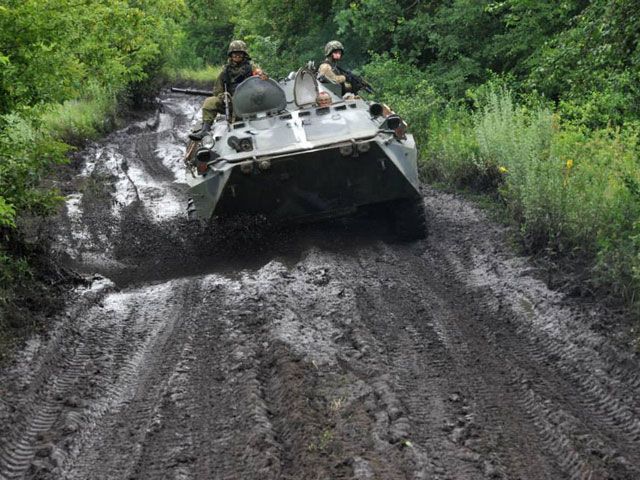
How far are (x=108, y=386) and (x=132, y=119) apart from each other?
20.5 metres

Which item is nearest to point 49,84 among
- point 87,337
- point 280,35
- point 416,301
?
point 87,337

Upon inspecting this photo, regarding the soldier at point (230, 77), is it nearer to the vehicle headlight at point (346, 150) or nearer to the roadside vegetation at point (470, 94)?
the roadside vegetation at point (470, 94)

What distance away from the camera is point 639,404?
4.76m

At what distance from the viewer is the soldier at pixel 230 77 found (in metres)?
11.0

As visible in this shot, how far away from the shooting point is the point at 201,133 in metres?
9.73

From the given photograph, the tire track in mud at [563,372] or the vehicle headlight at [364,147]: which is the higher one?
→ the vehicle headlight at [364,147]

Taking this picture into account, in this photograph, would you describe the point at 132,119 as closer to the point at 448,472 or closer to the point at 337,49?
the point at 337,49

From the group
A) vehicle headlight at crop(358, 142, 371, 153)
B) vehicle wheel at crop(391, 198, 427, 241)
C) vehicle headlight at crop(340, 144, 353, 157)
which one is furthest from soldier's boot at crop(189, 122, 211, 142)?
vehicle wheel at crop(391, 198, 427, 241)

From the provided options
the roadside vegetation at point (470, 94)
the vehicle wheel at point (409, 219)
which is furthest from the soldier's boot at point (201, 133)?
the vehicle wheel at point (409, 219)

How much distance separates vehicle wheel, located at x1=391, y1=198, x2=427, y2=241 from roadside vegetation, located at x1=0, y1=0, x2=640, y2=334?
97cm

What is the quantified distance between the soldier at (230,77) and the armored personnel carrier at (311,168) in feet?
5.39

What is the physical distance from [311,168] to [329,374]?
134 inches

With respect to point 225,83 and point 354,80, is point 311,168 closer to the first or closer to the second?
point 225,83

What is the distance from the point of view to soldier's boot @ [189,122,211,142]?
960cm
